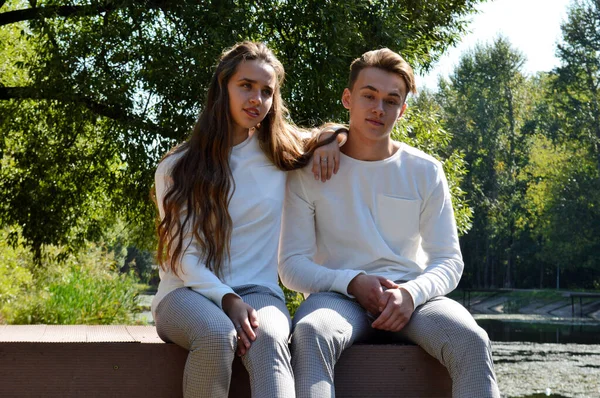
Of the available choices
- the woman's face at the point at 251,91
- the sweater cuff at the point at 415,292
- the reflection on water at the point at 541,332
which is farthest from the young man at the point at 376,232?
the reflection on water at the point at 541,332

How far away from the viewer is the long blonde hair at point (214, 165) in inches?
102

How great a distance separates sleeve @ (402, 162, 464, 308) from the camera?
271 centimetres

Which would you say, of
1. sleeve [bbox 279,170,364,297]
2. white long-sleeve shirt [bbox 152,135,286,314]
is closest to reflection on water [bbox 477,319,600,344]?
sleeve [bbox 279,170,364,297]

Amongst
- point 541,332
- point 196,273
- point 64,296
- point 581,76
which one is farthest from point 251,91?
point 581,76

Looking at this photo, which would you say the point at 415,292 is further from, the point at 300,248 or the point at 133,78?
the point at 133,78

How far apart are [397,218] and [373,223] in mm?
88

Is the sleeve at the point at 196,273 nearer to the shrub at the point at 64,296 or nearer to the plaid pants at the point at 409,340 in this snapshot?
the plaid pants at the point at 409,340

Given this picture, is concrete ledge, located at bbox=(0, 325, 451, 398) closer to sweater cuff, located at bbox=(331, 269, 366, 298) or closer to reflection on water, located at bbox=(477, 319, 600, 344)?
sweater cuff, located at bbox=(331, 269, 366, 298)

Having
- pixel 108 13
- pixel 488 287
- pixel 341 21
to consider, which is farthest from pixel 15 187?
pixel 488 287

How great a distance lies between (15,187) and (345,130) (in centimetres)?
690

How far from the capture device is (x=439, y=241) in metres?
2.77

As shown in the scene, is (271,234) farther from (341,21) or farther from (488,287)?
(488,287)

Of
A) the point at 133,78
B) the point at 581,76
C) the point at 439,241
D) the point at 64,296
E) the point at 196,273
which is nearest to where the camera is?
the point at 196,273

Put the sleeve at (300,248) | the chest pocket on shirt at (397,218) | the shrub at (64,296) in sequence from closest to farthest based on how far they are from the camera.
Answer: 1. the sleeve at (300,248)
2. the chest pocket on shirt at (397,218)
3. the shrub at (64,296)
